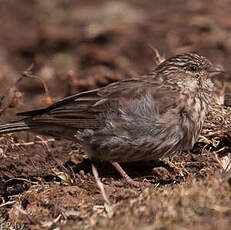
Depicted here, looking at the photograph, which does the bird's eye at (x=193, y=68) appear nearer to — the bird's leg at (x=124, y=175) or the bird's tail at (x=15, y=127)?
the bird's leg at (x=124, y=175)

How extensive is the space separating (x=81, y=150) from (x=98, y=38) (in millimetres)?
6097

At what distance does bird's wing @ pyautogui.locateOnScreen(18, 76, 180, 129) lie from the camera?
5.49 metres

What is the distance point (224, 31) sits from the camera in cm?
1098

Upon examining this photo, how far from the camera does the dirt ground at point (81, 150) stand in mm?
4129

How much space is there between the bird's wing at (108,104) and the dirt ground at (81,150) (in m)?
0.61

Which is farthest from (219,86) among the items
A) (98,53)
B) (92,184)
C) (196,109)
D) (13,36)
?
(13,36)

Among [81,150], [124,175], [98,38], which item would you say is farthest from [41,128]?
[98,38]

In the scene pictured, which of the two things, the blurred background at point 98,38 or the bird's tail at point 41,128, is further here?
the blurred background at point 98,38

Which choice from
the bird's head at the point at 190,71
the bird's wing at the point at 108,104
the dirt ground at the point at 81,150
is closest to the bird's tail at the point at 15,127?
the bird's wing at the point at 108,104

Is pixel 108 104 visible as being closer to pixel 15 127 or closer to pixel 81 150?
pixel 81 150

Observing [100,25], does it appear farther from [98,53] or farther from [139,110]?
[139,110]

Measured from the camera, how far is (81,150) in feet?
20.8

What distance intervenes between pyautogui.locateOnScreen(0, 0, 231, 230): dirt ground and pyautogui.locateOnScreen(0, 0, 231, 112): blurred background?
0.09 feet

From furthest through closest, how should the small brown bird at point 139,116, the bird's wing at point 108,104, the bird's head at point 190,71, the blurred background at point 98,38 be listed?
the blurred background at point 98,38, the bird's head at point 190,71, the bird's wing at point 108,104, the small brown bird at point 139,116
